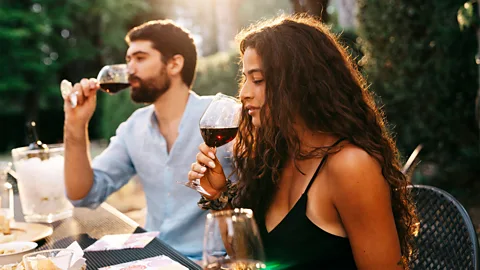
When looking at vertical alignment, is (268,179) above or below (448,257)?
above

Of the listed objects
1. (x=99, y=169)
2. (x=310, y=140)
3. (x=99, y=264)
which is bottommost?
(x=99, y=264)

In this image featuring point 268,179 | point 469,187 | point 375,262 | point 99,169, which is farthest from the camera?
point 469,187

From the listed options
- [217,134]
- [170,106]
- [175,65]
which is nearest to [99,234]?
[217,134]

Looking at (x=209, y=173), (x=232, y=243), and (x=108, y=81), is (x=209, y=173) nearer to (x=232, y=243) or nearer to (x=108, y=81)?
(x=232, y=243)

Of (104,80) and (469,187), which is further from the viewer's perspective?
(469,187)

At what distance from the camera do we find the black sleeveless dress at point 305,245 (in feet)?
5.41

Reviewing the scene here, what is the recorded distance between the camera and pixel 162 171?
2.73m

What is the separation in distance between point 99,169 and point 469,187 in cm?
397

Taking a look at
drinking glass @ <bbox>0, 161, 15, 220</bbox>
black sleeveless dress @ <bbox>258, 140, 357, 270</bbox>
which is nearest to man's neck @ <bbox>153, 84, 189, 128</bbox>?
drinking glass @ <bbox>0, 161, 15, 220</bbox>

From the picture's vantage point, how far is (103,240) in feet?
6.66

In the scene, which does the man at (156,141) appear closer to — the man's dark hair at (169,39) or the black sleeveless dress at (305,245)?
the man's dark hair at (169,39)

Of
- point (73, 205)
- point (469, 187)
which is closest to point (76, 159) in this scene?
point (73, 205)

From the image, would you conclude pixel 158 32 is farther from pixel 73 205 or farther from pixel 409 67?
pixel 409 67

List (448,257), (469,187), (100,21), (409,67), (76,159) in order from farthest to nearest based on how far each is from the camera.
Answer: (100,21) < (469,187) < (409,67) < (76,159) < (448,257)
